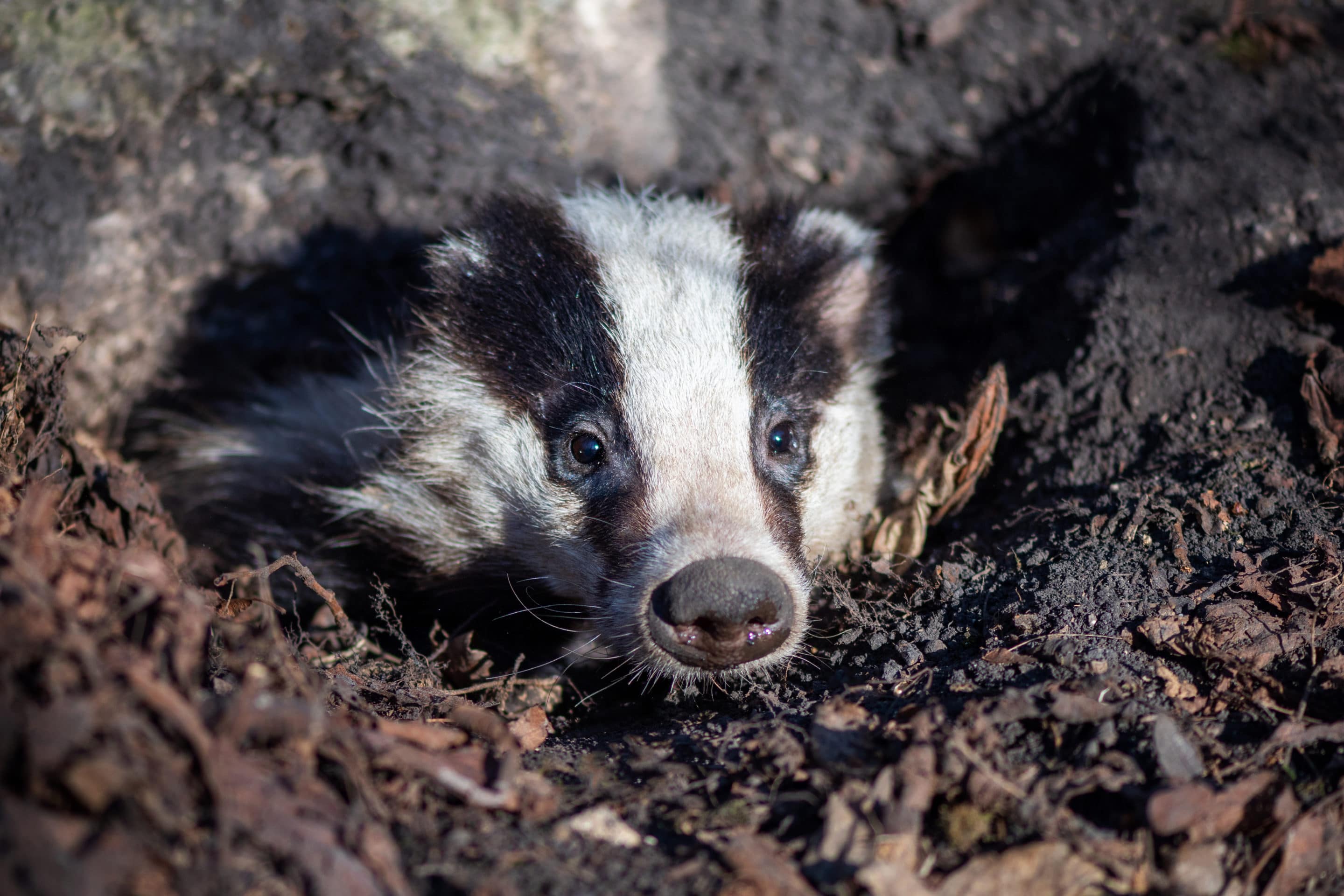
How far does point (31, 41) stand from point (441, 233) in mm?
1471

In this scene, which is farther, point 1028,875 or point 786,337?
point 786,337

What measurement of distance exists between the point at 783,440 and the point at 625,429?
56cm

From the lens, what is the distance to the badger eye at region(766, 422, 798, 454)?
3076mm

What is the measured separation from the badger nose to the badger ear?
1.24 metres

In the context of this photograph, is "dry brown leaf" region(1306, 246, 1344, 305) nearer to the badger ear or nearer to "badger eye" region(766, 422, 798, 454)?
the badger ear

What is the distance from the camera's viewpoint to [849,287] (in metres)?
3.51

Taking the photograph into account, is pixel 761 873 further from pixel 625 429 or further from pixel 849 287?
pixel 849 287

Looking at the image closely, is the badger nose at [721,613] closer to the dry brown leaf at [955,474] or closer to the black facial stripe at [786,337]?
the black facial stripe at [786,337]

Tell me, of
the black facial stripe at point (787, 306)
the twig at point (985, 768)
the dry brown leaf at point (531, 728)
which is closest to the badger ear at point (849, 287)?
the black facial stripe at point (787, 306)

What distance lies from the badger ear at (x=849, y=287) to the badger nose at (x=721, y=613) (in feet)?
4.06

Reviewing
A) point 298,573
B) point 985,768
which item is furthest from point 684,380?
point 985,768

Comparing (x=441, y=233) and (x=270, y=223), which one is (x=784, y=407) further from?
(x=270, y=223)

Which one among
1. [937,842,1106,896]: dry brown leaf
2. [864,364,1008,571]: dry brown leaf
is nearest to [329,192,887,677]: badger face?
[864,364,1008,571]: dry brown leaf

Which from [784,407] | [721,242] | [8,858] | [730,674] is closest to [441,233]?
[721,242]
